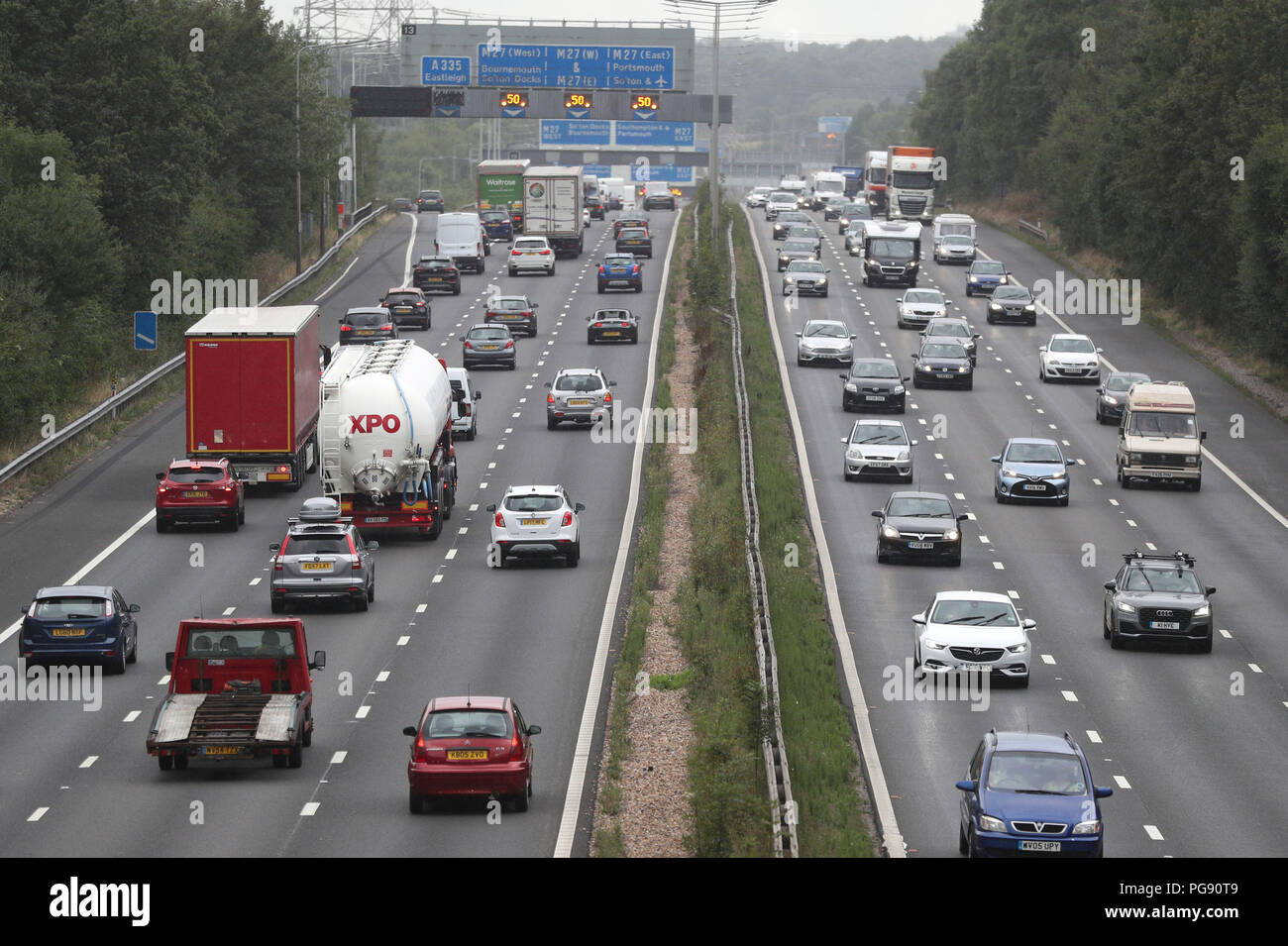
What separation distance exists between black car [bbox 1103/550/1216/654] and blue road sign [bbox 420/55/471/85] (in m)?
78.9

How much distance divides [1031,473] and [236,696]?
24.9 meters

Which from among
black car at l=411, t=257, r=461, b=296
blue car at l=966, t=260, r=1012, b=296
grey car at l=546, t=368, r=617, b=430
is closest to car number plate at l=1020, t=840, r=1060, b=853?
grey car at l=546, t=368, r=617, b=430

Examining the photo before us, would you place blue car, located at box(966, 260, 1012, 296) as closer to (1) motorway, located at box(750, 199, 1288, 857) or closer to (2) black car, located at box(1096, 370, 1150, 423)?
(1) motorway, located at box(750, 199, 1288, 857)

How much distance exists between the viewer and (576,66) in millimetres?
105750

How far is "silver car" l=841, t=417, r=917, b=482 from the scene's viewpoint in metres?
47.4

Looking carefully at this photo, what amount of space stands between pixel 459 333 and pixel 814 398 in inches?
643

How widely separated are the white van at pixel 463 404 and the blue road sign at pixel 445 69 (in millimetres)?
57692

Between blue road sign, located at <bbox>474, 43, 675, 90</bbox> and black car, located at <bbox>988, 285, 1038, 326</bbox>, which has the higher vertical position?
blue road sign, located at <bbox>474, 43, 675, 90</bbox>

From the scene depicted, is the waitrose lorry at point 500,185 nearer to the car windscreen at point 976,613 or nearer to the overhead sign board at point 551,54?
the overhead sign board at point 551,54

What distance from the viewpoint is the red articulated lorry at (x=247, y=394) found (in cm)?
4356

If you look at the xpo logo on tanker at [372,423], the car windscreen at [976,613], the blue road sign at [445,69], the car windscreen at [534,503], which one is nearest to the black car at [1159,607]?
the car windscreen at [976,613]

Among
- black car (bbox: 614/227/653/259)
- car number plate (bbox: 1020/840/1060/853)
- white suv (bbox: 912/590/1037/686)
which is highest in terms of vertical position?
black car (bbox: 614/227/653/259)

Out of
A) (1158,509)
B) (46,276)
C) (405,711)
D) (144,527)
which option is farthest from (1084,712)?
(46,276)
